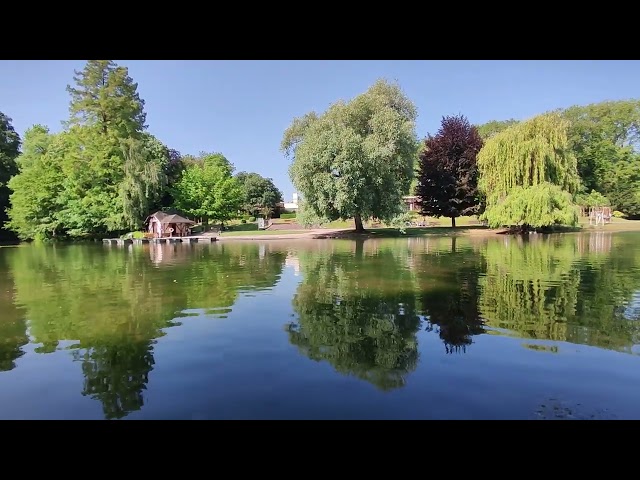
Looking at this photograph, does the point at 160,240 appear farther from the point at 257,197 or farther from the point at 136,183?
the point at 257,197

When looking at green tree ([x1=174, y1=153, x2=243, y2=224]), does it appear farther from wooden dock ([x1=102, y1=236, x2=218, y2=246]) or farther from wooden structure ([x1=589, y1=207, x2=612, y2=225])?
wooden structure ([x1=589, y1=207, x2=612, y2=225])

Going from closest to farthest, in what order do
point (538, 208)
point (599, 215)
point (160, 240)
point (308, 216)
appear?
point (538, 208) → point (308, 216) → point (160, 240) → point (599, 215)

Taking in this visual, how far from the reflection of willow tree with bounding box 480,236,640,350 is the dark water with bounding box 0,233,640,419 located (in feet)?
0.20

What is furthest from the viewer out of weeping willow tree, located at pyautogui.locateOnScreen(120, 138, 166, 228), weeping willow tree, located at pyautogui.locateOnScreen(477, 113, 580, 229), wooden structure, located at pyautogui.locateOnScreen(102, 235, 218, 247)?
weeping willow tree, located at pyautogui.locateOnScreen(120, 138, 166, 228)

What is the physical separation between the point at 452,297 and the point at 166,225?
37.7m

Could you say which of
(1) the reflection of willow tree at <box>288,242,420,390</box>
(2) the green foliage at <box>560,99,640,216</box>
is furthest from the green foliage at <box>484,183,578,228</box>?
(1) the reflection of willow tree at <box>288,242,420,390</box>

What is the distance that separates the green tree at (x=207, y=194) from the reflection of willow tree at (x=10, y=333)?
123ft

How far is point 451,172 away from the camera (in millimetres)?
45594

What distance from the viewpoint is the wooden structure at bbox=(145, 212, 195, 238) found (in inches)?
1756

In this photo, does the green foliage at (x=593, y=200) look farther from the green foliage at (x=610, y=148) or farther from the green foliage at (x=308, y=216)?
the green foliage at (x=308, y=216)

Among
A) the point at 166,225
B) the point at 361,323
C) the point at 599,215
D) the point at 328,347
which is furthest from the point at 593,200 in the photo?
the point at 328,347

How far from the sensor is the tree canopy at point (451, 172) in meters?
44.7
